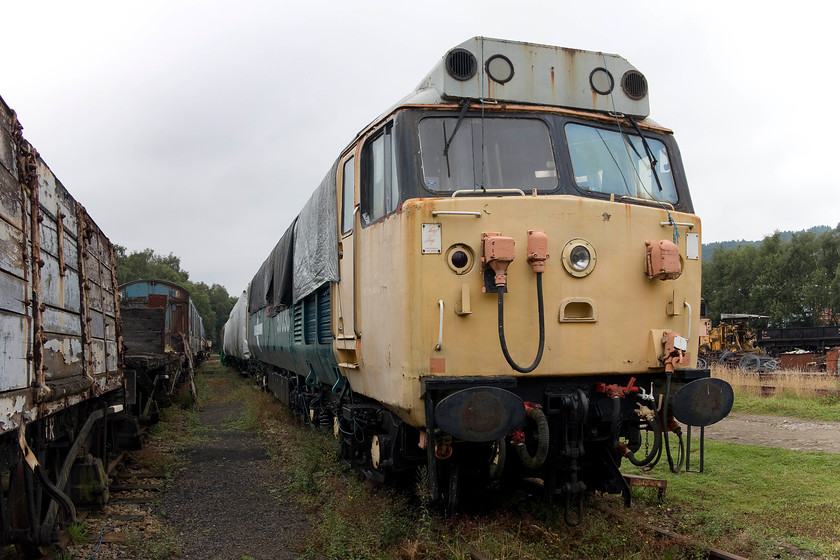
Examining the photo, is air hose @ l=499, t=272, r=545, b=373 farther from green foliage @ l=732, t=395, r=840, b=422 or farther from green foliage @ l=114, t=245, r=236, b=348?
green foliage @ l=114, t=245, r=236, b=348

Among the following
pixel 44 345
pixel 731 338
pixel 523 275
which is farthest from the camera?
pixel 731 338

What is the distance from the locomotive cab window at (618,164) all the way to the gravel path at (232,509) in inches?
147

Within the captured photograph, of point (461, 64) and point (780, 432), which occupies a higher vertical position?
point (461, 64)

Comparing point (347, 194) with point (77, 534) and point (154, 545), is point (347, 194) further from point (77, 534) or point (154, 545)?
point (77, 534)

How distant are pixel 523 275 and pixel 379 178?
A: 4.80ft

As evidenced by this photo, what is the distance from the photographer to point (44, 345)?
14.1 ft

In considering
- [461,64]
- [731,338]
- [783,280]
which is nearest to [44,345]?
[461,64]

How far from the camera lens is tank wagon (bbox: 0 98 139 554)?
381 centimetres

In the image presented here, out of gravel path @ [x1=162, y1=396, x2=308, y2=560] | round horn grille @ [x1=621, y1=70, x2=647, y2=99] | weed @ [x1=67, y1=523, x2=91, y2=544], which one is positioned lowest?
gravel path @ [x1=162, y1=396, x2=308, y2=560]

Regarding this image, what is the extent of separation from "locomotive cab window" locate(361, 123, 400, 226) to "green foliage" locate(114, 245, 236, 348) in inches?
2084

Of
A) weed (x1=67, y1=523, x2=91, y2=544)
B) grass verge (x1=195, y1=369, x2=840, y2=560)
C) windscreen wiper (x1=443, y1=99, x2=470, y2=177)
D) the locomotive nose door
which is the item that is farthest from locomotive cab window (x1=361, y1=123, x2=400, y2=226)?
weed (x1=67, y1=523, x2=91, y2=544)

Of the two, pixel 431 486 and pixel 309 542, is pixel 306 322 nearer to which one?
pixel 309 542

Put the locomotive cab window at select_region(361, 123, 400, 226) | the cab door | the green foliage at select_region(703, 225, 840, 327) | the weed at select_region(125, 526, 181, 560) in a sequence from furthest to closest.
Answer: the green foliage at select_region(703, 225, 840, 327), the cab door, the weed at select_region(125, 526, 181, 560), the locomotive cab window at select_region(361, 123, 400, 226)

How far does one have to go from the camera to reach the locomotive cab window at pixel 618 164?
16.7 ft
